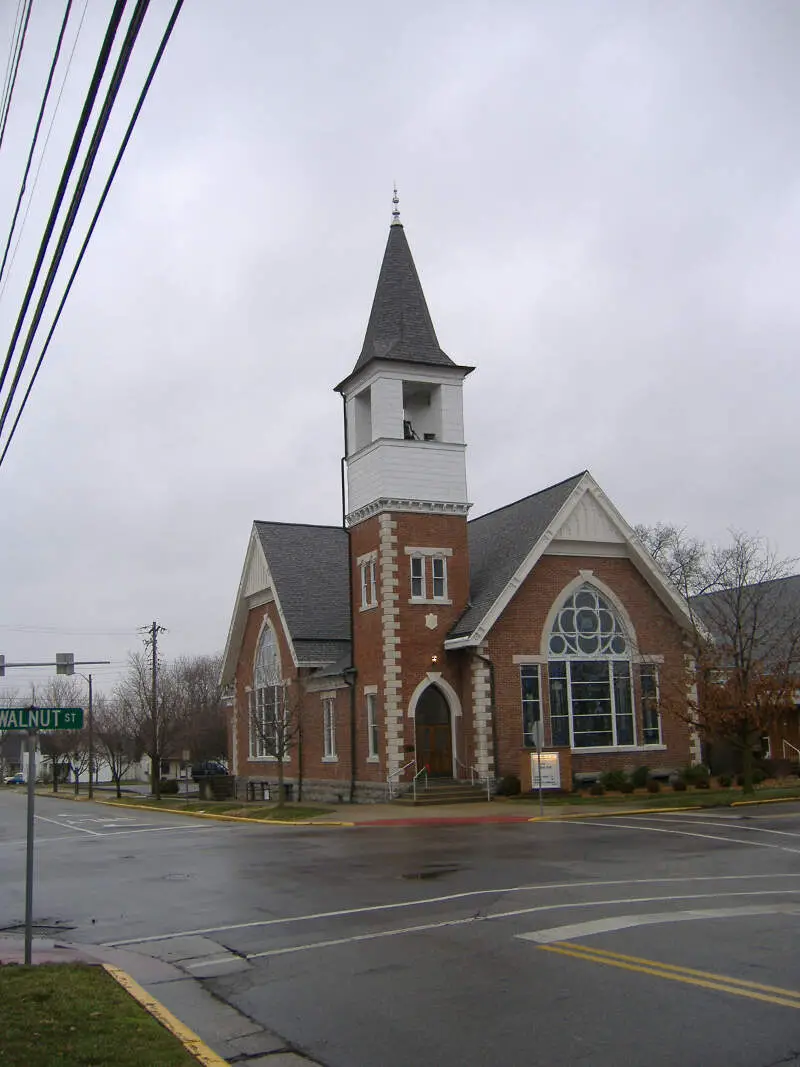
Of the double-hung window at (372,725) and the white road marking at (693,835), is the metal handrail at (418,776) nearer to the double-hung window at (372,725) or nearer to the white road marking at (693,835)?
the double-hung window at (372,725)

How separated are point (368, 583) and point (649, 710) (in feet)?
33.4

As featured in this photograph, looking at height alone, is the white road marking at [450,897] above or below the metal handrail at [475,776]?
below

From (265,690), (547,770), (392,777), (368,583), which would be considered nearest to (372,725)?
(392,777)

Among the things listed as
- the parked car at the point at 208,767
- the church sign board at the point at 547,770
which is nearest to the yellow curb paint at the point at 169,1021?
the church sign board at the point at 547,770

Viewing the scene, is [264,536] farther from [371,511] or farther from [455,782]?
[455,782]

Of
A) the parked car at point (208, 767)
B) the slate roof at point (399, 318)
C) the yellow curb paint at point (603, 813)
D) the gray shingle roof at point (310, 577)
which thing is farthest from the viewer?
the parked car at point (208, 767)

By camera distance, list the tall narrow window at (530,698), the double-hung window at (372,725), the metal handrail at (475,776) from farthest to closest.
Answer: the double-hung window at (372,725)
the tall narrow window at (530,698)
the metal handrail at (475,776)

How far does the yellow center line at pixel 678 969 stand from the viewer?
334 inches

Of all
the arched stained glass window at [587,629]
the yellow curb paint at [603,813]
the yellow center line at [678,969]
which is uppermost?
the arched stained glass window at [587,629]

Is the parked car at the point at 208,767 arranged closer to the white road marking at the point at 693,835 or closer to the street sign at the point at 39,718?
the white road marking at the point at 693,835

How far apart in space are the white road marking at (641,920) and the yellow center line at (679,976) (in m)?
0.44

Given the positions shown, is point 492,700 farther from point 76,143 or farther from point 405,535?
point 76,143

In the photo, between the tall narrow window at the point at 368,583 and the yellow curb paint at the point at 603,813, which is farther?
the tall narrow window at the point at 368,583

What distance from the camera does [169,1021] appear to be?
8.52 m
